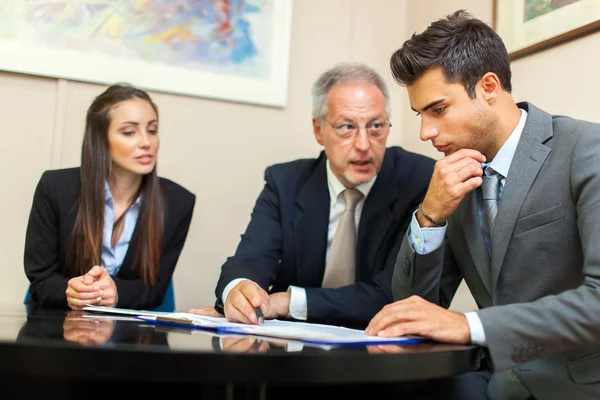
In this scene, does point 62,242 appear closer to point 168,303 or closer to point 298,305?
point 168,303

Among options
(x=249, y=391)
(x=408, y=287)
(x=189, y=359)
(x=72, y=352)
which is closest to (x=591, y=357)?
(x=408, y=287)

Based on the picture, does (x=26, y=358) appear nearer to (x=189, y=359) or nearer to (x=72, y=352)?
(x=72, y=352)

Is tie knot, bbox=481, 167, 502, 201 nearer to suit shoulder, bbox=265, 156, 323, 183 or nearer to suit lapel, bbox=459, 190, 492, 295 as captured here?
suit lapel, bbox=459, 190, 492, 295

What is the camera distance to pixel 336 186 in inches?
86.7

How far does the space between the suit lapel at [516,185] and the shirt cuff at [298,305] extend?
0.63 metres

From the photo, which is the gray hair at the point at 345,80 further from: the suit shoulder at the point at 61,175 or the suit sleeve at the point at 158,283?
the suit shoulder at the point at 61,175

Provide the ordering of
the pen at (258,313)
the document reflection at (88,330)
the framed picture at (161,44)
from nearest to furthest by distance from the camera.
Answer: the document reflection at (88,330), the pen at (258,313), the framed picture at (161,44)

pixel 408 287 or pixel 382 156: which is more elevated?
pixel 382 156

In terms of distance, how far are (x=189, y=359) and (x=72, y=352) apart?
0.16m

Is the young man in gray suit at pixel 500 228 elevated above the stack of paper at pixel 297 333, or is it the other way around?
the young man in gray suit at pixel 500 228

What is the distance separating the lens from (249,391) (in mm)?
945

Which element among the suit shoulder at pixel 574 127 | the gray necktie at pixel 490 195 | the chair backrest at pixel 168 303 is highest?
the suit shoulder at pixel 574 127

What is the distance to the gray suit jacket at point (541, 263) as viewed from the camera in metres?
1.02

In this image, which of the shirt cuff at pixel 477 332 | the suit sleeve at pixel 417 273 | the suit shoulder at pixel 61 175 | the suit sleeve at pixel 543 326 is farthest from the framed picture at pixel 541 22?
the suit shoulder at pixel 61 175
